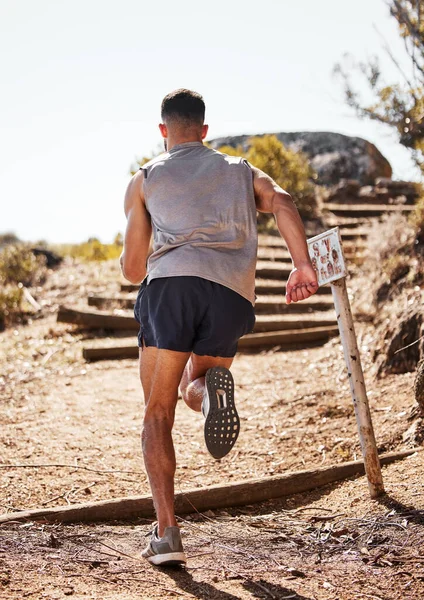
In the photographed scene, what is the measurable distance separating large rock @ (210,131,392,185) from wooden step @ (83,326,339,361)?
757 cm

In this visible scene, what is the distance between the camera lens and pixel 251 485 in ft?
13.6

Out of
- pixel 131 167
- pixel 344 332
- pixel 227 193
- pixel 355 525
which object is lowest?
pixel 355 525

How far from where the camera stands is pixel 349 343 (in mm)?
3979

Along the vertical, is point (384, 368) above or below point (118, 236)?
below

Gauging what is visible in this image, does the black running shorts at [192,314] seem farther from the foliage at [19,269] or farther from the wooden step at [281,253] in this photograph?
the foliage at [19,269]

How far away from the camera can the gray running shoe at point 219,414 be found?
3064 millimetres

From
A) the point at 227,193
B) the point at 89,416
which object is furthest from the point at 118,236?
the point at 227,193

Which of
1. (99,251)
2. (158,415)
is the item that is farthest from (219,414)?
(99,251)

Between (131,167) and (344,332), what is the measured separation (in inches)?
354

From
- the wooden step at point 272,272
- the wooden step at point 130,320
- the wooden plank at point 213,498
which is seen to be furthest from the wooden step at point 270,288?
the wooden plank at point 213,498

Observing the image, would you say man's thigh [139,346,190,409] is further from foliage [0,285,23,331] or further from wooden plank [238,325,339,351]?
foliage [0,285,23,331]

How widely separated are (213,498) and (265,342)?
14.8 ft

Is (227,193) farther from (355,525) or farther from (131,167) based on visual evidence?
(131,167)

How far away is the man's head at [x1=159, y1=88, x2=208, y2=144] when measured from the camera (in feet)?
11.0
